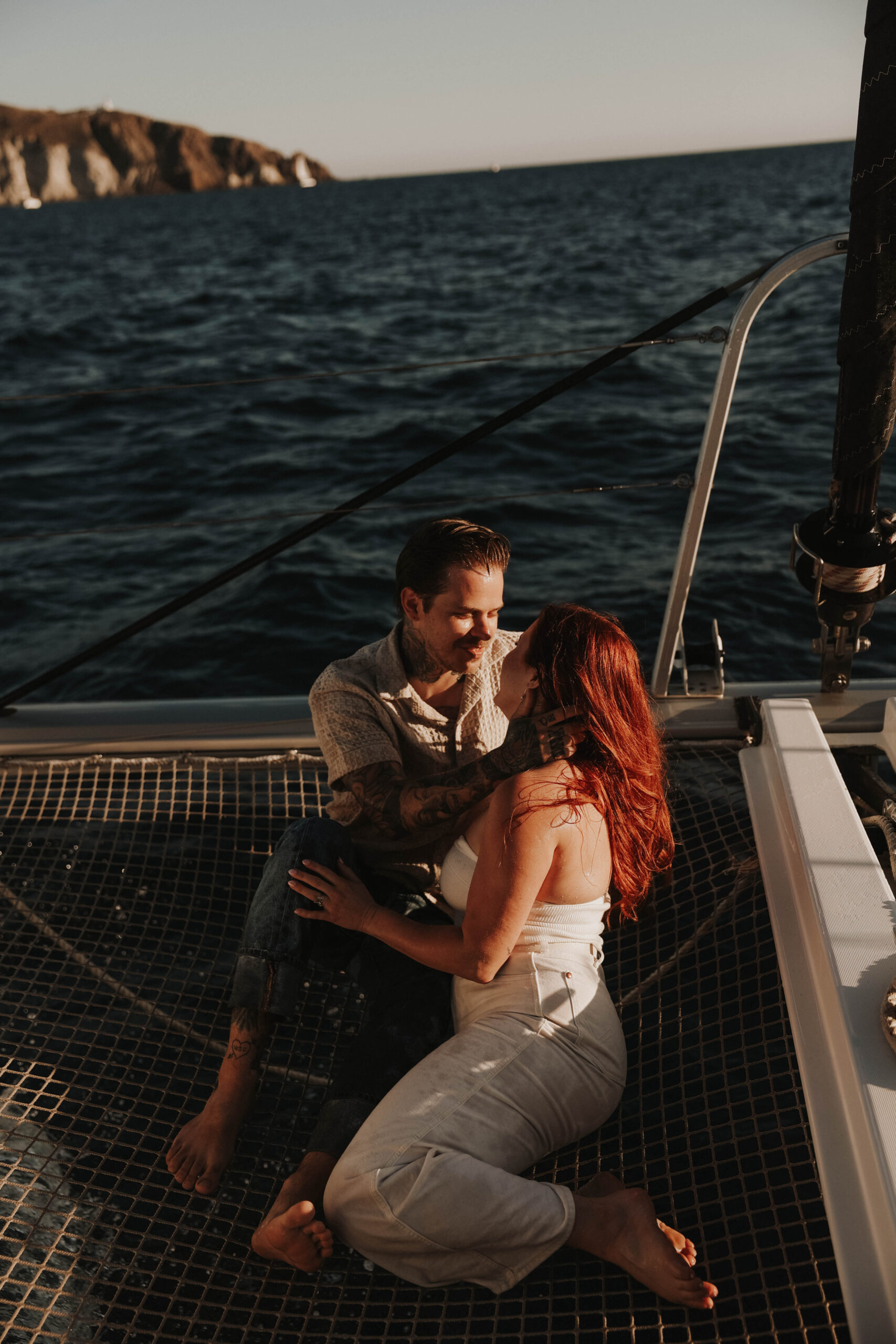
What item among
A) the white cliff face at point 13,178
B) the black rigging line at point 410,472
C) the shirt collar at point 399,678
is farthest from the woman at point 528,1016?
the white cliff face at point 13,178

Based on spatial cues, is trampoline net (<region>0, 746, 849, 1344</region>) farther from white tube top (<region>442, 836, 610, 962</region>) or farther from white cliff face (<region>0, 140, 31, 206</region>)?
white cliff face (<region>0, 140, 31, 206</region>)

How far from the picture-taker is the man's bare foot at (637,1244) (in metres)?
1.50

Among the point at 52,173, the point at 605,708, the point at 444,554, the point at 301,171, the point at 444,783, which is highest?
the point at 52,173

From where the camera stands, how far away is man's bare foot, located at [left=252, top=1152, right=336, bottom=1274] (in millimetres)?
1604

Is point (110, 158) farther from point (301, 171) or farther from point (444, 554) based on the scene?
point (444, 554)

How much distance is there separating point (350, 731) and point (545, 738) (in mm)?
531

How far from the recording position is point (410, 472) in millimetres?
2533

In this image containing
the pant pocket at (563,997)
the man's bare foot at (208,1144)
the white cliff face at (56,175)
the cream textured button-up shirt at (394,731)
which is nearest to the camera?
the pant pocket at (563,997)

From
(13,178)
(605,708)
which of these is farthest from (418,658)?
(13,178)

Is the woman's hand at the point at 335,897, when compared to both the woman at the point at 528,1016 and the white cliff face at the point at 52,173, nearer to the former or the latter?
the woman at the point at 528,1016

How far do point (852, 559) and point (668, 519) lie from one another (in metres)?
4.69

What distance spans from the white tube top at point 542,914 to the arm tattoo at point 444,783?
0.39 feet

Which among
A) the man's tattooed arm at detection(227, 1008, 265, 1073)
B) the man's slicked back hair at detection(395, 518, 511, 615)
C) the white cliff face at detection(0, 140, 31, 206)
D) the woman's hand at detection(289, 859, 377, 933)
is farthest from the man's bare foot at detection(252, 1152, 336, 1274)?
the white cliff face at detection(0, 140, 31, 206)

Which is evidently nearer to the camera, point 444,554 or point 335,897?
point 335,897
